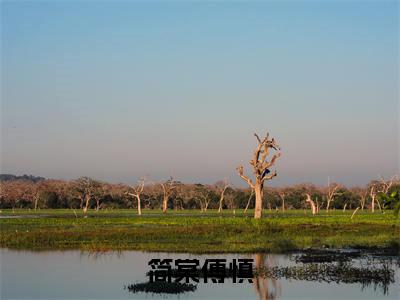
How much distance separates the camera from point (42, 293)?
62.9 ft

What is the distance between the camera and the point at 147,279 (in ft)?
69.2

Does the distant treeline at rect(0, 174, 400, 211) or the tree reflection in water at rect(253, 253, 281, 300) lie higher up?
the distant treeline at rect(0, 174, 400, 211)

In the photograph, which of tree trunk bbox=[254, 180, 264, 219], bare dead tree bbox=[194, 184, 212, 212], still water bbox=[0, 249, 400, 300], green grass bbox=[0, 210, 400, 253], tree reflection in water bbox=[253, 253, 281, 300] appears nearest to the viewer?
tree reflection in water bbox=[253, 253, 281, 300]

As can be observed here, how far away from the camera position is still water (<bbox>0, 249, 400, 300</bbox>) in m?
18.4

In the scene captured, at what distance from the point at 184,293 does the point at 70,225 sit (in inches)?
1146

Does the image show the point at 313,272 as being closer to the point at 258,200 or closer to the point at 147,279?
the point at 147,279

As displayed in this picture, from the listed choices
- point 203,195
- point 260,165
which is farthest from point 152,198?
point 260,165

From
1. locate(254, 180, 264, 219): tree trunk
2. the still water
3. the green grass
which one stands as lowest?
the still water

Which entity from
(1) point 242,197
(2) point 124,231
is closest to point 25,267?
(2) point 124,231

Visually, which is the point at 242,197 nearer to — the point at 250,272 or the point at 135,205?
the point at 135,205

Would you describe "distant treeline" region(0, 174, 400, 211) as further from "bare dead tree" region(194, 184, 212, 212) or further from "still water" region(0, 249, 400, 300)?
"still water" region(0, 249, 400, 300)

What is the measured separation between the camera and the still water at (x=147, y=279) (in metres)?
18.4

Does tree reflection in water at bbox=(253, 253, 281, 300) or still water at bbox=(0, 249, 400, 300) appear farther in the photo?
still water at bbox=(0, 249, 400, 300)

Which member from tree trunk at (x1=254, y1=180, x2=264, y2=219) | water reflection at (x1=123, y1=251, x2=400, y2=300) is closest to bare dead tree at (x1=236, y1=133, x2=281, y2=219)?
tree trunk at (x1=254, y1=180, x2=264, y2=219)
